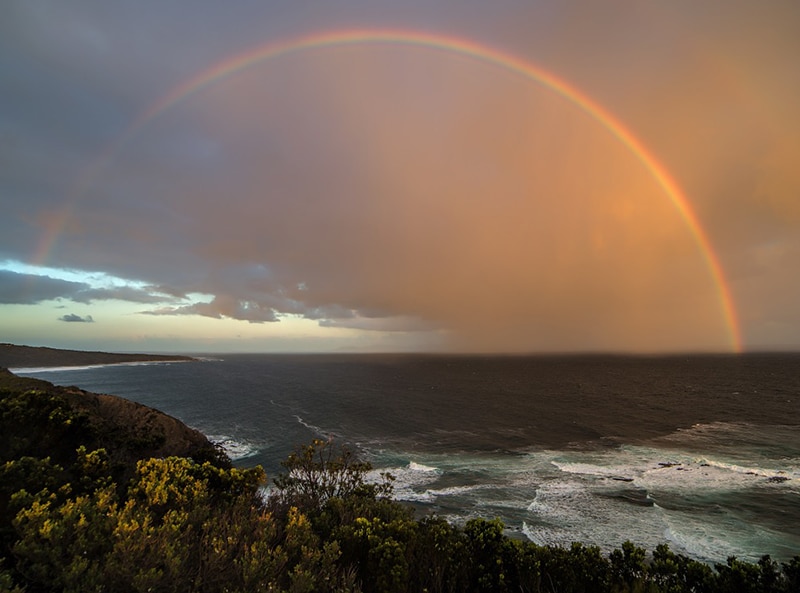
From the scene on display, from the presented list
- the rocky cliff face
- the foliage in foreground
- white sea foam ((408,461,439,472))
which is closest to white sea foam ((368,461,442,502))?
white sea foam ((408,461,439,472))

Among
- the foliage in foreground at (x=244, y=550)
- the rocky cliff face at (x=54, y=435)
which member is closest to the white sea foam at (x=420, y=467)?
the rocky cliff face at (x=54, y=435)

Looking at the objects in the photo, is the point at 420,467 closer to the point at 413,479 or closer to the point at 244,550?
the point at 413,479

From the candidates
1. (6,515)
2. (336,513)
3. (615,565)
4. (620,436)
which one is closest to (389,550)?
(336,513)

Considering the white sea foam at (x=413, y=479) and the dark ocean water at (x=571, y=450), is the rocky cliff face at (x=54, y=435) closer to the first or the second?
the white sea foam at (x=413, y=479)

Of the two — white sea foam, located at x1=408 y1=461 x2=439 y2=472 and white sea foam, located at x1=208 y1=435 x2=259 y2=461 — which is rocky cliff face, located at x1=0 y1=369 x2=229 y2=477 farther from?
white sea foam, located at x1=408 y1=461 x2=439 y2=472

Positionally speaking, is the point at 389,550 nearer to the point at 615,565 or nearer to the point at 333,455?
the point at 615,565
